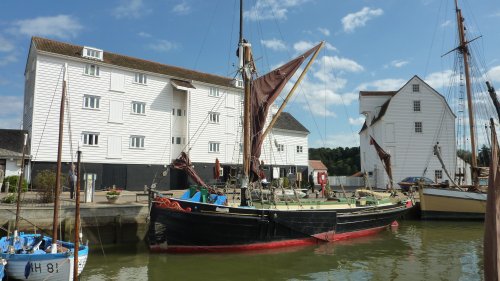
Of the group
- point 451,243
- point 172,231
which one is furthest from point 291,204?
point 451,243

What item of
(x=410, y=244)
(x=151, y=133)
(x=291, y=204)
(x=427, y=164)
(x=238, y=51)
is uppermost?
(x=238, y=51)

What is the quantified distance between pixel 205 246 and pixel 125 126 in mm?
20468

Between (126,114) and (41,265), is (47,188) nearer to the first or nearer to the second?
(41,265)

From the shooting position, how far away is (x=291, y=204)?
18.7 metres

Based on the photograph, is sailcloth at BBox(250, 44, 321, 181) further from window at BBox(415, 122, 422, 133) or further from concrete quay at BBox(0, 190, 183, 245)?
window at BBox(415, 122, 422, 133)

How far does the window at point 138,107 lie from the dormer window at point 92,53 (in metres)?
5.01

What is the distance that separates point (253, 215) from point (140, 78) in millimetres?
22978

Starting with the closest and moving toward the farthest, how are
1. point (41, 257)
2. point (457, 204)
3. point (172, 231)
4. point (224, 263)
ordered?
point (41, 257)
point (224, 263)
point (172, 231)
point (457, 204)

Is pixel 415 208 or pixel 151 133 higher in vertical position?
pixel 151 133

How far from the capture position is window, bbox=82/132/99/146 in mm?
31675

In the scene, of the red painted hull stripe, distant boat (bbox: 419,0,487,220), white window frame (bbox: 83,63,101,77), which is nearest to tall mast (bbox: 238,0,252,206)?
the red painted hull stripe

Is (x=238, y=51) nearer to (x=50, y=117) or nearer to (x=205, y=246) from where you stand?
(x=205, y=246)

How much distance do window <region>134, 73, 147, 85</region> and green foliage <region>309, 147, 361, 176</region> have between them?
66.6 metres

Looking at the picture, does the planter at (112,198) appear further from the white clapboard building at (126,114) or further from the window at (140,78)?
the window at (140,78)
